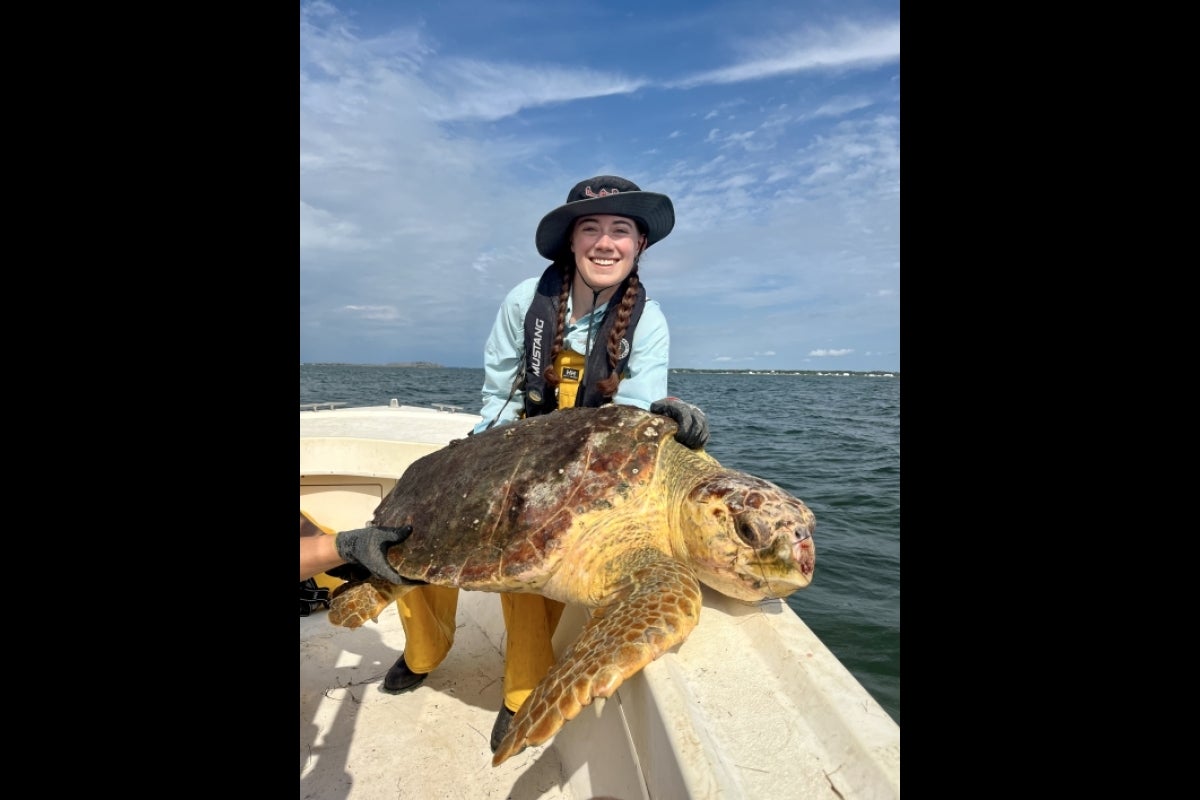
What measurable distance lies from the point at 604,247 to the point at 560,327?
479 millimetres

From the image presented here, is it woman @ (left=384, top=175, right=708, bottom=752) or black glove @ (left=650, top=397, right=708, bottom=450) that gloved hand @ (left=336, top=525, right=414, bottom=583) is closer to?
woman @ (left=384, top=175, right=708, bottom=752)

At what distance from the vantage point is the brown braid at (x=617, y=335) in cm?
260

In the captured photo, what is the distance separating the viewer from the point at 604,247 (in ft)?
8.34

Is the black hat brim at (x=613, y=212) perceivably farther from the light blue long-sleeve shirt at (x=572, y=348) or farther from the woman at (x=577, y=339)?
the light blue long-sleeve shirt at (x=572, y=348)

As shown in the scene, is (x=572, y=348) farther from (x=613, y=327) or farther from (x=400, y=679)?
(x=400, y=679)

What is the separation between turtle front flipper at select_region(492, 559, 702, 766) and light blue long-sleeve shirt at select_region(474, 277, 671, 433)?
1248 mm

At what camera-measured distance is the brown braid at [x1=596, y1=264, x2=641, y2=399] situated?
2.60 meters

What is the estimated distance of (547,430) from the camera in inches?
88.9

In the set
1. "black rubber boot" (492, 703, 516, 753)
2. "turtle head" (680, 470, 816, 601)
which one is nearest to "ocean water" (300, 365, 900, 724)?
"turtle head" (680, 470, 816, 601)

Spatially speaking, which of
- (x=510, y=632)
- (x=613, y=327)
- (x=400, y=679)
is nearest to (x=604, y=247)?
Answer: (x=613, y=327)
